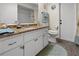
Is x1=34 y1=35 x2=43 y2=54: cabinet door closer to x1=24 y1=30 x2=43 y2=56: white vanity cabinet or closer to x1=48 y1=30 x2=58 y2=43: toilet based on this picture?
x1=24 y1=30 x2=43 y2=56: white vanity cabinet

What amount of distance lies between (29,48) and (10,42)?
1.30ft

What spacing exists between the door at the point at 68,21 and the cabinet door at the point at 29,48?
0.43 meters

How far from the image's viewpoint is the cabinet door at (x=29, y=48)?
5.09 ft

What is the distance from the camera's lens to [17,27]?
62.2 inches

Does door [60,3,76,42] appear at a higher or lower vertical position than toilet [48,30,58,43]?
higher

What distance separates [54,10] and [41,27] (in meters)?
0.33

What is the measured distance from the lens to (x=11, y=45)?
1296 millimetres

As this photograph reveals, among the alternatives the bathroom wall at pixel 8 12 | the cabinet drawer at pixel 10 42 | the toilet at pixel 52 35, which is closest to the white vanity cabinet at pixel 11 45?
the cabinet drawer at pixel 10 42

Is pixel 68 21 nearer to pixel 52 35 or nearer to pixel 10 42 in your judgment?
pixel 52 35

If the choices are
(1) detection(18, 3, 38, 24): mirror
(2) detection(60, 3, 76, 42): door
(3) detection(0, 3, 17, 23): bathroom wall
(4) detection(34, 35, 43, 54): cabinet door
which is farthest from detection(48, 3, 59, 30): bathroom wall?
(3) detection(0, 3, 17, 23): bathroom wall

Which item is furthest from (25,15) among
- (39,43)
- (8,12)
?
(39,43)

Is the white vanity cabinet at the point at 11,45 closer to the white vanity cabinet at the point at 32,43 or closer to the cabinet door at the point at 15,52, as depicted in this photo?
the cabinet door at the point at 15,52

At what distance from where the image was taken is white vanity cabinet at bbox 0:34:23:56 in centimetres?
121

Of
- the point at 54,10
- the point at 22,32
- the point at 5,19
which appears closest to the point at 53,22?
the point at 54,10
